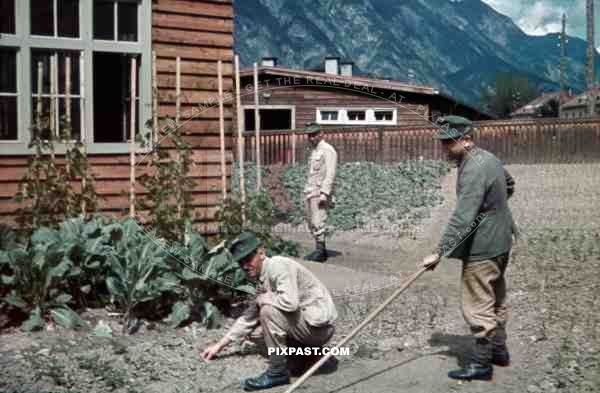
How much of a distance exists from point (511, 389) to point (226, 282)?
2844 mm

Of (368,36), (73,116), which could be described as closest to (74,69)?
(73,116)

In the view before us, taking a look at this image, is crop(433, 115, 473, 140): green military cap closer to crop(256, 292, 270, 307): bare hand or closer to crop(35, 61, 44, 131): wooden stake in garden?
crop(256, 292, 270, 307): bare hand

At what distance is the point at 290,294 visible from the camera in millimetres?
5316

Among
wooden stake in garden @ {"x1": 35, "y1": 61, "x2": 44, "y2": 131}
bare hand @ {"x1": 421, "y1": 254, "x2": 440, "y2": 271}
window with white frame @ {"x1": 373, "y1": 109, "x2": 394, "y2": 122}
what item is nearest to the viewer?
bare hand @ {"x1": 421, "y1": 254, "x2": 440, "y2": 271}

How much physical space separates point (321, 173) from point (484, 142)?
11.8 m

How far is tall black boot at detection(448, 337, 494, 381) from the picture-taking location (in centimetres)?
555

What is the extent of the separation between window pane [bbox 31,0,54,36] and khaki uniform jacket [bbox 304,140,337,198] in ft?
11.1

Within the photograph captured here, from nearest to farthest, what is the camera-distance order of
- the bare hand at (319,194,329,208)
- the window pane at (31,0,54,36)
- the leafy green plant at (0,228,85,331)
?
the leafy green plant at (0,228,85,331)
the window pane at (31,0,54,36)
the bare hand at (319,194,329,208)

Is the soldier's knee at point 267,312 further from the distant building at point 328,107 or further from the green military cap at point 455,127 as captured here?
the distant building at point 328,107

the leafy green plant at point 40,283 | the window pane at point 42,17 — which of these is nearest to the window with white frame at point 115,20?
the window pane at point 42,17

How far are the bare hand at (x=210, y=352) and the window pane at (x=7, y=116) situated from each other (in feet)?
13.3

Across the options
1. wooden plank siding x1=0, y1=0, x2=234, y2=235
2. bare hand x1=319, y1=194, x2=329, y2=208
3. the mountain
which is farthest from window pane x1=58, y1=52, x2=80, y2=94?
the mountain

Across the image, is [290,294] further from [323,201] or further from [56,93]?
[323,201]

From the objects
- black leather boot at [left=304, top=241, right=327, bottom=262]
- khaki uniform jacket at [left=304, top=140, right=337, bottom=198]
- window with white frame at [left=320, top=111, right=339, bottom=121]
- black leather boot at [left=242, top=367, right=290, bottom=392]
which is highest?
window with white frame at [left=320, top=111, right=339, bottom=121]
